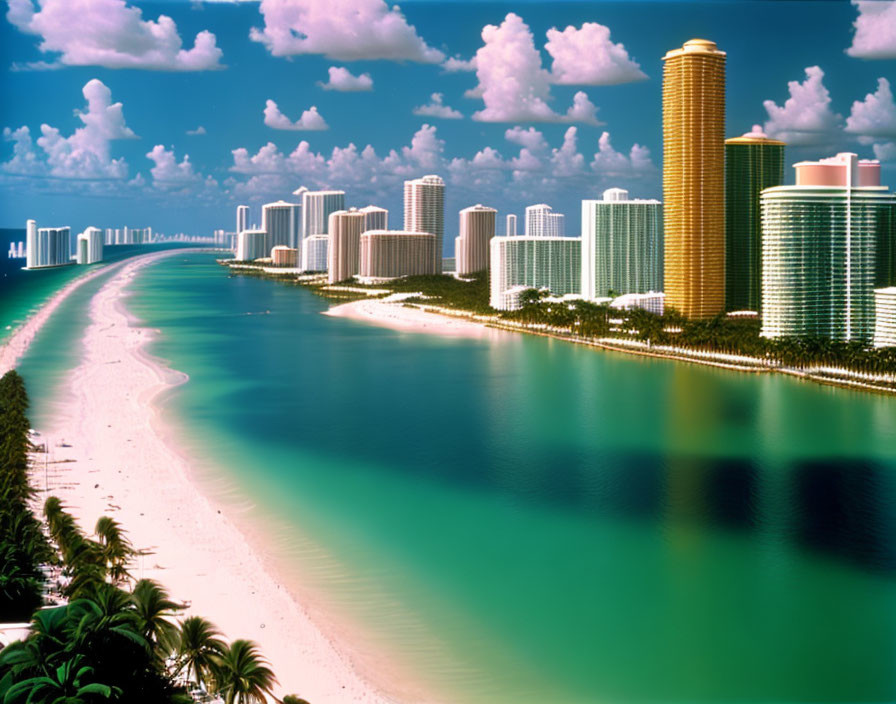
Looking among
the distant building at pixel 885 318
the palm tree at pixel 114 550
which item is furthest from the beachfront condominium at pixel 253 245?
the palm tree at pixel 114 550

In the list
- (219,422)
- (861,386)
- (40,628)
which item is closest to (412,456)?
(219,422)

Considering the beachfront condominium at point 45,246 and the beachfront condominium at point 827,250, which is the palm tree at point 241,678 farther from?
the beachfront condominium at point 45,246

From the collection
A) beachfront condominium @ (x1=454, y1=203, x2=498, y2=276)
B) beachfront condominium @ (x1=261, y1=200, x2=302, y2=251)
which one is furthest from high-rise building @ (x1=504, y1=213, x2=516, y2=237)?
beachfront condominium @ (x1=261, y1=200, x2=302, y2=251)

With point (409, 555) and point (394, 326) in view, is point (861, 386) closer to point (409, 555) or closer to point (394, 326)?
point (409, 555)

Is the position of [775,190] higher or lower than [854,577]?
higher

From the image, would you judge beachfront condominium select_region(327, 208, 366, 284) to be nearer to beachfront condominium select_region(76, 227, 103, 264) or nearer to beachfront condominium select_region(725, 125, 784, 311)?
beachfront condominium select_region(76, 227, 103, 264)
